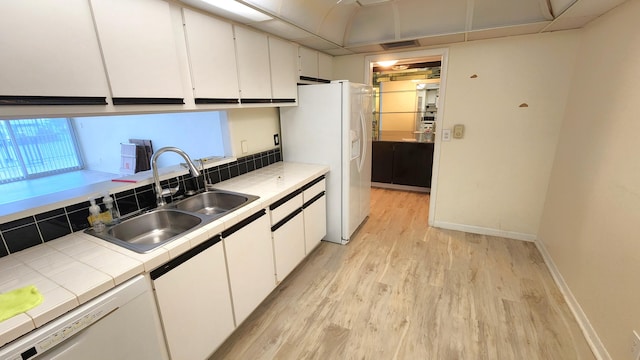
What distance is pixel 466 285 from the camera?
2344 millimetres

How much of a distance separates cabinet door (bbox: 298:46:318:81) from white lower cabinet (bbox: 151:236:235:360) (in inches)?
81.5

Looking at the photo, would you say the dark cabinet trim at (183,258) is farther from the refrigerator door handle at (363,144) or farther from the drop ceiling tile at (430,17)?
the drop ceiling tile at (430,17)

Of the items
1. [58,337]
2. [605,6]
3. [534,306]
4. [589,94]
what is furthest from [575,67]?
[58,337]

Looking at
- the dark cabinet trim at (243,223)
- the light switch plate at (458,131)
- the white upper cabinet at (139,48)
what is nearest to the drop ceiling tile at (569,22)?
the light switch plate at (458,131)

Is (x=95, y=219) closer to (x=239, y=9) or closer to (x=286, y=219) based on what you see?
(x=286, y=219)

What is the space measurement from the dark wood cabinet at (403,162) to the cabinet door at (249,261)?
3375 millimetres

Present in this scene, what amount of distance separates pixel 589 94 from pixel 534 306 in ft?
5.63

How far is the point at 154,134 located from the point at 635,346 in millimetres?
3819

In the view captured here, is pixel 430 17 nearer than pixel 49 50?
No

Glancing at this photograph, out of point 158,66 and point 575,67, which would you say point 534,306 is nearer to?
point 575,67

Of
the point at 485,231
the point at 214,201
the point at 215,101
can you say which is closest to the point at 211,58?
the point at 215,101

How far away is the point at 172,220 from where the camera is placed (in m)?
1.77

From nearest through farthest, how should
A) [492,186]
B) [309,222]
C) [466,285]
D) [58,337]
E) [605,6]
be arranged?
1. [58,337]
2. [605,6]
3. [466,285]
4. [309,222]
5. [492,186]

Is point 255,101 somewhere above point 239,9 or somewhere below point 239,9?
below
